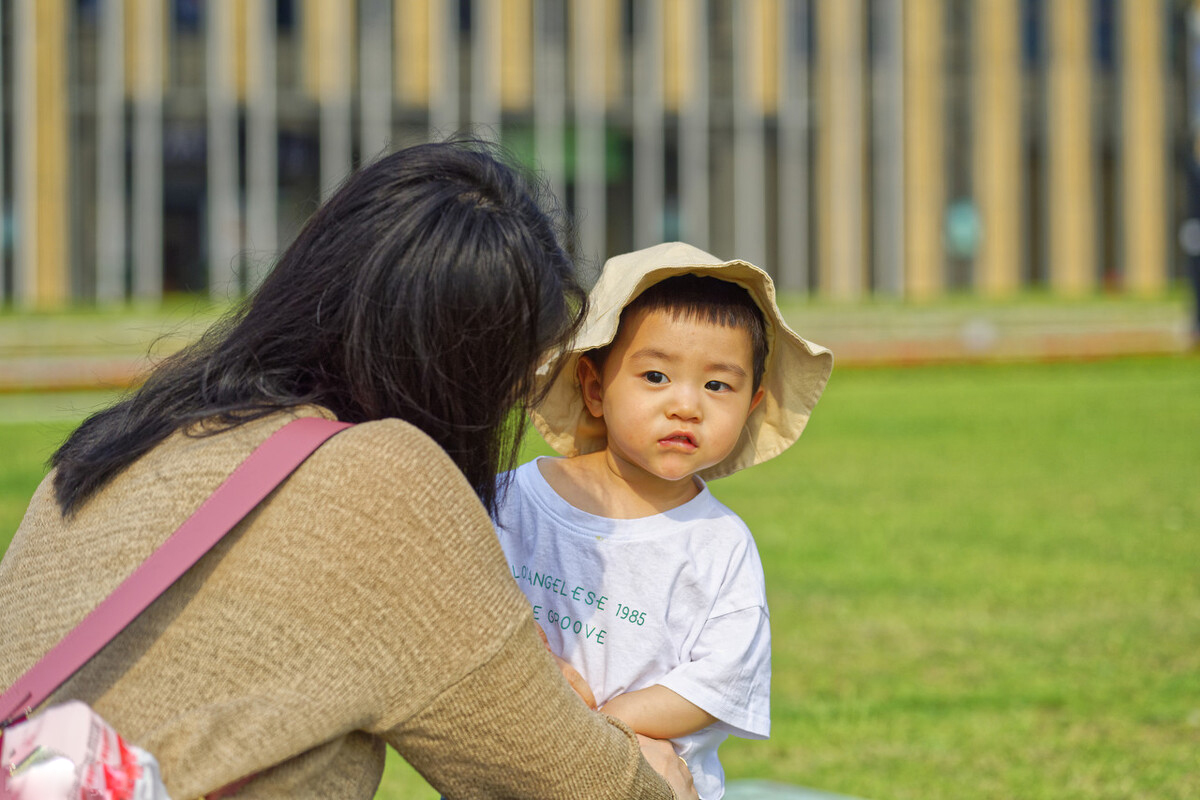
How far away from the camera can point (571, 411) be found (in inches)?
101

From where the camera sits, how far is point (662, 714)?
7.11 feet

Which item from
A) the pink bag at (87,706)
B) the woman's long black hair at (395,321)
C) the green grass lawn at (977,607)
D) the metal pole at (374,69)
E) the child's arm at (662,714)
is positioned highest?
the metal pole at (374,69)

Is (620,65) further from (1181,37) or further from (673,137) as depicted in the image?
(1181,37)

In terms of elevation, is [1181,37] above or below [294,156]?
above

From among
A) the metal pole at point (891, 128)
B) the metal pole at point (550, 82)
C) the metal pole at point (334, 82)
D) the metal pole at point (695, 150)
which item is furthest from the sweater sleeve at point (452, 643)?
the metal pole at point (891, 128)

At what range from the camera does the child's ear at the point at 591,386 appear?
97.7 inches

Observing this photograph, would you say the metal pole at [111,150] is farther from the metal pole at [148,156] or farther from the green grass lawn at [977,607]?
the green grass lawn at [977,607]

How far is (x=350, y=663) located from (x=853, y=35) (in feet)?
110

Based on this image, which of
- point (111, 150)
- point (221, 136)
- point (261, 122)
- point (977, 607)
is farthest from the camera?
point (261, 122)

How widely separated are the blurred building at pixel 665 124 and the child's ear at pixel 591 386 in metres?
25.1

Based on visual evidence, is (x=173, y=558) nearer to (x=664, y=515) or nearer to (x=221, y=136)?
(x=664, y=515)

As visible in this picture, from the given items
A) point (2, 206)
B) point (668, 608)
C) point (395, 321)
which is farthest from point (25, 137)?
point (395, 321)

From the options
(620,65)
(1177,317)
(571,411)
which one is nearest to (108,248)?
(620,65)

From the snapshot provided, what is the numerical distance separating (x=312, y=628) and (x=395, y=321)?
367mm
